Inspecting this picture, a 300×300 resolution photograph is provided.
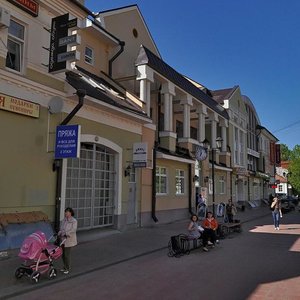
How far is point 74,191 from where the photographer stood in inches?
543

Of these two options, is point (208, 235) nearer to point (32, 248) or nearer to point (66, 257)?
point (66, 257)

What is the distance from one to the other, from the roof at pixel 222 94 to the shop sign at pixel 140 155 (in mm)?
19069

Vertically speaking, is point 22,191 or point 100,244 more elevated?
point 22,191

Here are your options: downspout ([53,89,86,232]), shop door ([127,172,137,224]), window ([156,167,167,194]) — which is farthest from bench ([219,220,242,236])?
downspout ([53,89,86,232])

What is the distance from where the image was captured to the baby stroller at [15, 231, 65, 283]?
7.61 meters

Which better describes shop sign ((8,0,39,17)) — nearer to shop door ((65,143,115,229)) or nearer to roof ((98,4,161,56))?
shop door ((65,143,115,229))

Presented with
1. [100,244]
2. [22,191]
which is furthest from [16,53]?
[100,244]

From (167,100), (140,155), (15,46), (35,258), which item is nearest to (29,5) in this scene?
(15,46)

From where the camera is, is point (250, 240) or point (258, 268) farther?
point (250, 240)

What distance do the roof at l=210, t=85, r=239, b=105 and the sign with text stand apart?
24.1 metres

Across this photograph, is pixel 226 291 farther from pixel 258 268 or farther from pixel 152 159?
pixel 152 159

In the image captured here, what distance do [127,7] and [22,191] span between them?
13036mm

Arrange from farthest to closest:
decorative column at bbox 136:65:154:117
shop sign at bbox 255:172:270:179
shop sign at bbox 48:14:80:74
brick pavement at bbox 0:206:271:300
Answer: shop sign at bbox 255:172:270:179 → decorative column at bbox 136:65:154:117 → shop sign at bbox 48:14:80:74 → brick pavement at bbox 0:206:271:300

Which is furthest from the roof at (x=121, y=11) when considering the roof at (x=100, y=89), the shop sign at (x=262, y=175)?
the shop sign at (x=262, y=175)
